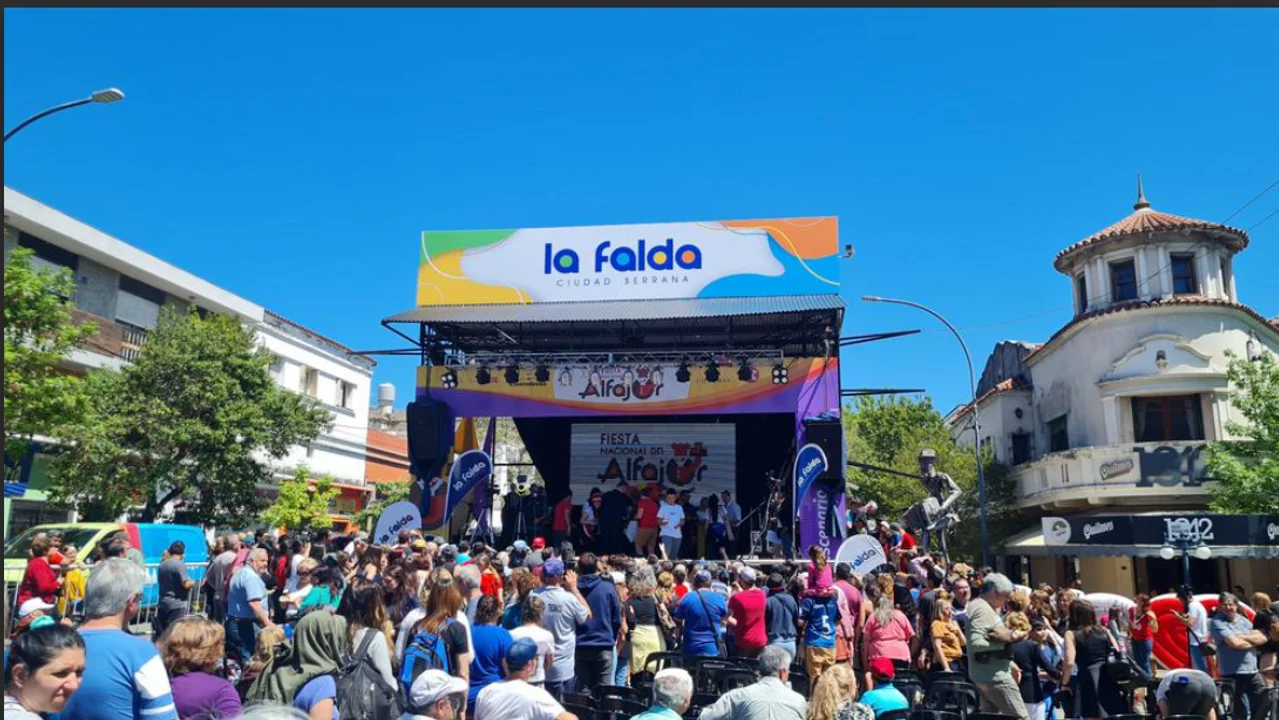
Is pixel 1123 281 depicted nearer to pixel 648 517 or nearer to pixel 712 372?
pixel 712 372

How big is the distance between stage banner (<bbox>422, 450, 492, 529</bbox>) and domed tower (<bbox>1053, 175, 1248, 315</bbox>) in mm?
18814

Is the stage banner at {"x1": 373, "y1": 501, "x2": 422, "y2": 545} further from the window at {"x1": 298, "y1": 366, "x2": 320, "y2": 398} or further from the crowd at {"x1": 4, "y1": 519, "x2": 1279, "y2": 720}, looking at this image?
the window at {"x1": 298, "y1": 366, "x2": 320, "y2": 398}

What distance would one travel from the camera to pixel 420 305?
19922 mm

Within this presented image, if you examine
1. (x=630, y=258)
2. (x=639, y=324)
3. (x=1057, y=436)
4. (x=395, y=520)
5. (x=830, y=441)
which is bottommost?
(x=395, y=520)

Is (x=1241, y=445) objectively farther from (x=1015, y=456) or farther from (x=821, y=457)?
(x=821, y=457)

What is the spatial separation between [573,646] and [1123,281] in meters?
24.2

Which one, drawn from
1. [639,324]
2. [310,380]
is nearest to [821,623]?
[639,324]

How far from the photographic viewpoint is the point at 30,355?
16203 mm

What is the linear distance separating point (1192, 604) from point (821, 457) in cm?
716

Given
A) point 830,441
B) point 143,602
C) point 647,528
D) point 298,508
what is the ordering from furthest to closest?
point 298,508, point 647,528, point 830,441, point 143,602

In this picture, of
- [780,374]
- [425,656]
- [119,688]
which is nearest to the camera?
[119,688]

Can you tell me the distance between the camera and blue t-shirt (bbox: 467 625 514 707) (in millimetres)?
5750

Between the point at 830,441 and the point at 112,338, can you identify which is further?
the point at 112,338

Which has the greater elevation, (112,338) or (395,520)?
(112,338)
